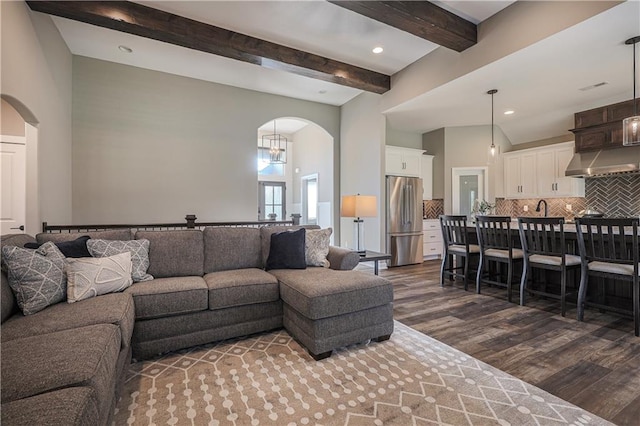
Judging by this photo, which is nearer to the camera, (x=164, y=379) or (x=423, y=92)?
(x=164, y=379)

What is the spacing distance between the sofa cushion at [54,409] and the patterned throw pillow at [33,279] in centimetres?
117

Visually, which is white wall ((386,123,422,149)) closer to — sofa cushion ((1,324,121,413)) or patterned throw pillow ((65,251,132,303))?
patterned throw pillow ((65,251,132,303))

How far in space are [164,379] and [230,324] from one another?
62cm

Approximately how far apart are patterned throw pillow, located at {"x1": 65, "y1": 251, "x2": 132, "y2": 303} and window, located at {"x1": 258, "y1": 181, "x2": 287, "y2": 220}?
22.7 feet

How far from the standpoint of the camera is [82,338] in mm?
A: 1430

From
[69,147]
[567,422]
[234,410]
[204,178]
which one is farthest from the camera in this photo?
[204,178]

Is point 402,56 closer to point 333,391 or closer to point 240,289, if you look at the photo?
point 240,289

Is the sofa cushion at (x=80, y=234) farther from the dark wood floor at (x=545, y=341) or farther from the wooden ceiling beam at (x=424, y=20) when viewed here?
the wooden ceiling beam at (x=424, y=20)

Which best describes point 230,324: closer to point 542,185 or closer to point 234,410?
point 234,410

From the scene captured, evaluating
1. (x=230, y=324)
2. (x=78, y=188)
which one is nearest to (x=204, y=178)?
(x=78, y=188)

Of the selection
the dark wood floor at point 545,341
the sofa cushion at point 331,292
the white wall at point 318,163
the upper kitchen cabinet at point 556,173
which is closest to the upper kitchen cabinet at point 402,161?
the white wall at point 318,163

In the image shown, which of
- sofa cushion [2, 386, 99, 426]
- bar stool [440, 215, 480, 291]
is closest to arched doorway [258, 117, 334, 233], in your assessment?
bar stool [440, 215, 480, 291]

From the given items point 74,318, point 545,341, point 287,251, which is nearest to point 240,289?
point 287,251

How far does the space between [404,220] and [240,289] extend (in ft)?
13.4
